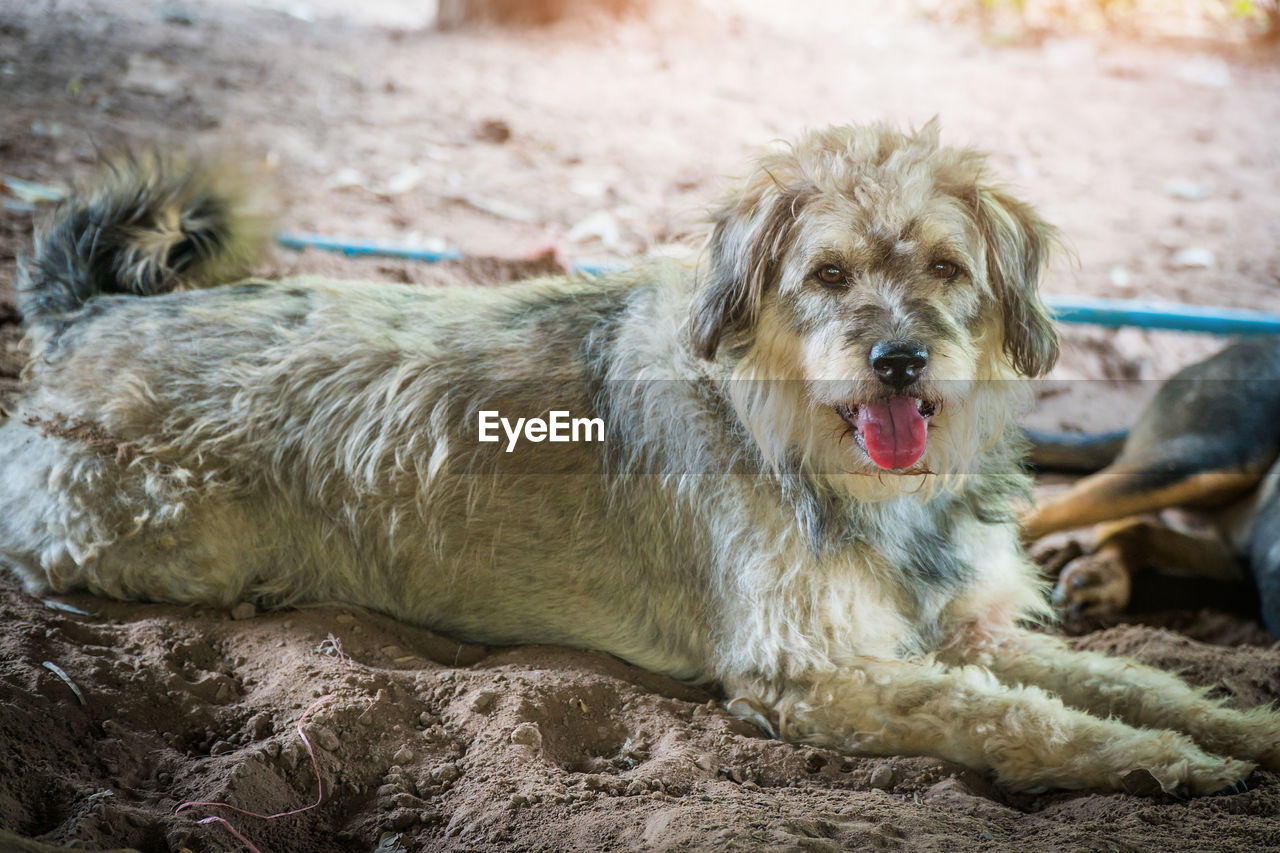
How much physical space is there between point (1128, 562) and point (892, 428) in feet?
7.07

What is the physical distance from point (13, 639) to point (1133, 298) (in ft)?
20.3

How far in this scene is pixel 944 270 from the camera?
3186 mm

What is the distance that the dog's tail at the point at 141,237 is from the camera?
4.07 m

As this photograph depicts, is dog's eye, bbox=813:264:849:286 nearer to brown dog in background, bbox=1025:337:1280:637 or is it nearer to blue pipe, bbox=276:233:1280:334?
brown dog in background, bbox=1025:337:1280:637

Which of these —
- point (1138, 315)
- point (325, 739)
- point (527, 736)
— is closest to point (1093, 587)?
point (1138, 315)

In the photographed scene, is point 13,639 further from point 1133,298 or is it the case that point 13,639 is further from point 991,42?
point 991,42

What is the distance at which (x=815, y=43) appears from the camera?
10.8 m

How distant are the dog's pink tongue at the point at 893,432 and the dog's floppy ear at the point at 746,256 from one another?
0.48m

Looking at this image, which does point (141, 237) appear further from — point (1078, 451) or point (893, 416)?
point (1078, 451)

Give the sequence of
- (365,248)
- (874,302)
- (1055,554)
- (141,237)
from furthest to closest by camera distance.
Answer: (365,248) → (1055,554) → (141,237) → (874,302)

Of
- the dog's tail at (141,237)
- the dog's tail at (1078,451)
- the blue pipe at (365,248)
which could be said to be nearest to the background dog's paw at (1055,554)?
the dog's tail at (1078,451)

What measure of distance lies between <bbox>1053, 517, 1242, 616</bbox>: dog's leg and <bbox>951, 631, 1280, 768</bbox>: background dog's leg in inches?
27.8

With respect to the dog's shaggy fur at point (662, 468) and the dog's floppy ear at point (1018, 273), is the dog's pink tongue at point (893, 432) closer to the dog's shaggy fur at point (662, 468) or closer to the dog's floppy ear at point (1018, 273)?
the dog's shaggy fur at point (662, 468)

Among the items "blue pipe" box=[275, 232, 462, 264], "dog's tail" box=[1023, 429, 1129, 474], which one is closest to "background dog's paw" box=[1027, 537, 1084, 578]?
"dog's tail" box=[1023, 429, 1129, 474]
